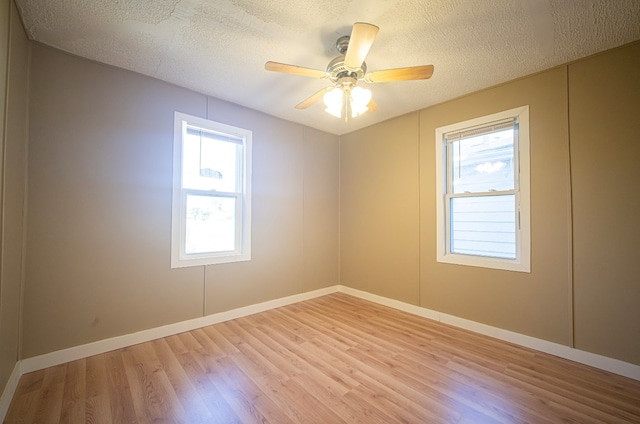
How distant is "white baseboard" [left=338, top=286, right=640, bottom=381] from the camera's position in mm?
2084

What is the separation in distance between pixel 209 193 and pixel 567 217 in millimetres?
3700

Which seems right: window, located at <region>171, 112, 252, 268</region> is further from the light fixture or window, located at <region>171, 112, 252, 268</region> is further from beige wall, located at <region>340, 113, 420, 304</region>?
beige wall, located at <region>340, 113, 420, 304</region>

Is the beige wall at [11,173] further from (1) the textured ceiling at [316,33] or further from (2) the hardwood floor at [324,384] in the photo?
(2) the hardwood floor at [324,384]

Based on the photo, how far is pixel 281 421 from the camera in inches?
62.7

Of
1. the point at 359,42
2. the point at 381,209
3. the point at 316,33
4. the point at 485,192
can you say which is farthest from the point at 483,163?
the point at 316,33

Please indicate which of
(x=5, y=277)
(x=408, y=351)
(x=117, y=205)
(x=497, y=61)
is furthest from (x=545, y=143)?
(x=5, y=277)

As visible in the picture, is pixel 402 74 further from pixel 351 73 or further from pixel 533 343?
pixel 533 343

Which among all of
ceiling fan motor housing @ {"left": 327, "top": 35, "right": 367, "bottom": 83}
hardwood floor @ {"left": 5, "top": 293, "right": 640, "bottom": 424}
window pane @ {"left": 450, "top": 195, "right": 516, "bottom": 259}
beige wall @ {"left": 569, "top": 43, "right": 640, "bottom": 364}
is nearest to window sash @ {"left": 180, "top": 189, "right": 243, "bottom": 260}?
hardwood floor @ {"left": 5, "top": 293, "right": 640, "bottom": 424}

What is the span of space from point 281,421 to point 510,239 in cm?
273

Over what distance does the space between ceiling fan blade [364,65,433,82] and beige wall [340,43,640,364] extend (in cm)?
143

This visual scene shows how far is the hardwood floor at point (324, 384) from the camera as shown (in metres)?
1.65

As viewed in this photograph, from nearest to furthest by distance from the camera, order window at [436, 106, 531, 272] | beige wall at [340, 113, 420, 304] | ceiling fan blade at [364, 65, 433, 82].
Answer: ceiling fan blade at [364, 65, 433, 82]
window at [436, 106, 531, 272]
beige wall at [340, 113, 420, 304]

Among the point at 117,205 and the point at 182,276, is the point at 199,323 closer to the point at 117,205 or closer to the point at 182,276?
the point at 182,276

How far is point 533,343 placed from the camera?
8.20 ft
